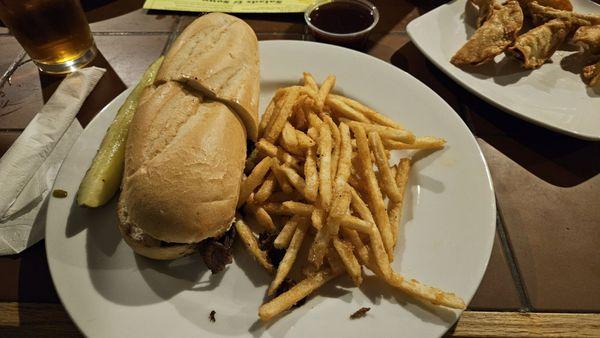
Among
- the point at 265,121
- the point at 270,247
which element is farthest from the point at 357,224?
the point at 265,121

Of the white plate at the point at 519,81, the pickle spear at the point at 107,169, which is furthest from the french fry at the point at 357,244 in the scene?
the white plate at the point at 519,81

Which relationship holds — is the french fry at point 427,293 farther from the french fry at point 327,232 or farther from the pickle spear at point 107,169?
the pickle spear at point 107,169

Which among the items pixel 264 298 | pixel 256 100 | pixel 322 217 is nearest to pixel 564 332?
pixel 322 217

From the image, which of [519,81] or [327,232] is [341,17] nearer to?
[519,81]

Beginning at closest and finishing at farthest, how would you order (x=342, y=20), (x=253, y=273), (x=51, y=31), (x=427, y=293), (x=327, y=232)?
(x=427, y=293)
(x=327, y=232)
(x=253, y=273)
(x=51, y=31)
(x=342, y=20)

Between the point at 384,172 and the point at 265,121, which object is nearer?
the point at 384,172

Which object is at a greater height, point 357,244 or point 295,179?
point 295,179

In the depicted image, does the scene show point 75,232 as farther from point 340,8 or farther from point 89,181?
point 340,8
